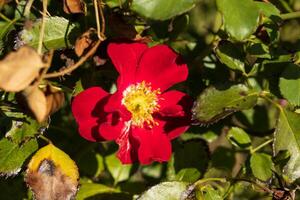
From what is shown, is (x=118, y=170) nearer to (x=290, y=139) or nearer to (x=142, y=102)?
(x=142, y=102)

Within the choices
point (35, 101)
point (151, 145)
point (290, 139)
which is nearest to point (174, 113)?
point (151, 145)

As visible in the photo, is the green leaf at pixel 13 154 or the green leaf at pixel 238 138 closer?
the green leaf at pixel 13 154

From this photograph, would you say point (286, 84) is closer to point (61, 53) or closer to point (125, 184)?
point (61, 53)

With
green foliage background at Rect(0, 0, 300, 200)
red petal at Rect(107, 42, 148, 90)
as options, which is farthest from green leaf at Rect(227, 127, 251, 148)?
red petal at Rect(107, 42, 148, 90)

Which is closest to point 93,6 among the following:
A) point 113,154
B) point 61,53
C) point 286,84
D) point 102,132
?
point 61,53

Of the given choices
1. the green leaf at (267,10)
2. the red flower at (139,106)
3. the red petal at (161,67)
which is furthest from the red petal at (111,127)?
the green leaf at (267,10)

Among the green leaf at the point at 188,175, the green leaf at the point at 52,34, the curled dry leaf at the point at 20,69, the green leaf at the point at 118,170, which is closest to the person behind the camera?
the curled dry leaf at the point at 20,69

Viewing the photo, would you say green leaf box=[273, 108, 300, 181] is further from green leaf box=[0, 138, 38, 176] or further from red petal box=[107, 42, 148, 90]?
green leaf box=[0, 138, 38, 176]

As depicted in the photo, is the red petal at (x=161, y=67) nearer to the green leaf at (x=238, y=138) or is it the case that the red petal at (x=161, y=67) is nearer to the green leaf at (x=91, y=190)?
the green leaf at (x=238, y=138)
